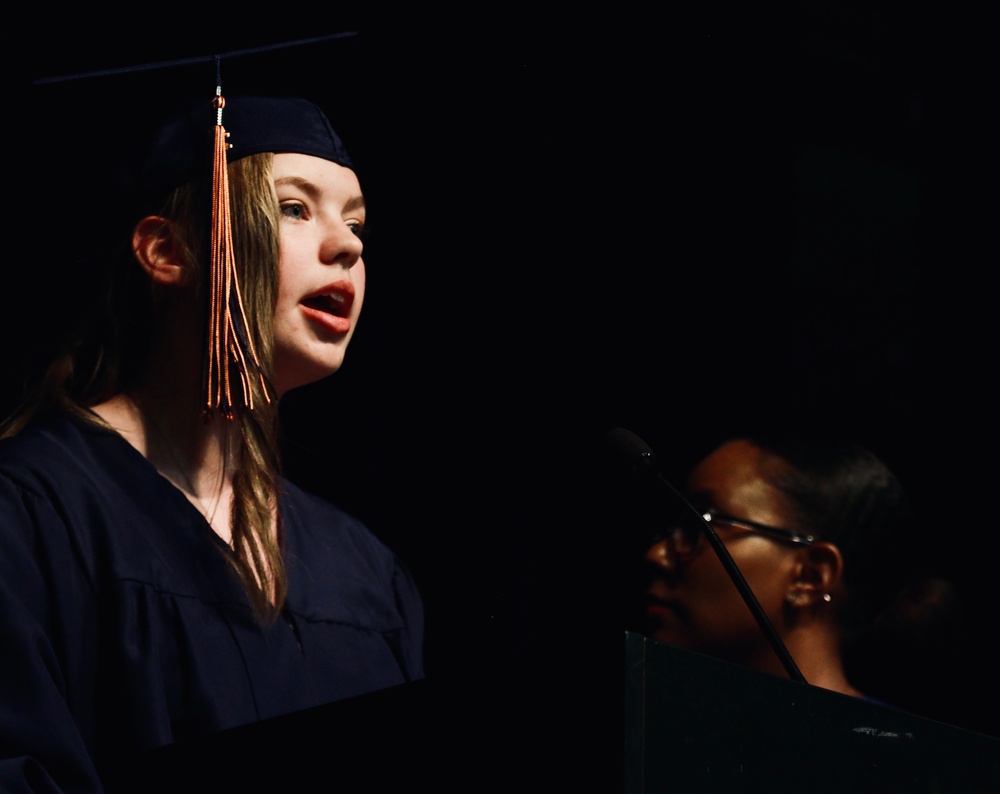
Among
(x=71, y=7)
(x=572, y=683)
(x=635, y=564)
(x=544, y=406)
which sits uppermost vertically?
(x=71, y=7)

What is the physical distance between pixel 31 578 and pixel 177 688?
0.19 metres

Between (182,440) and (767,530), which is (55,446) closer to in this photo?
(182,440)

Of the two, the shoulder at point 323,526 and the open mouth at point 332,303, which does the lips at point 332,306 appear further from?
the shoulder at point 323,526

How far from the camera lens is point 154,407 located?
1444 millimetres

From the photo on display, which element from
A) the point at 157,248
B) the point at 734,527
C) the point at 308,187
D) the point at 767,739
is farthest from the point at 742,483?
the point at 767,739

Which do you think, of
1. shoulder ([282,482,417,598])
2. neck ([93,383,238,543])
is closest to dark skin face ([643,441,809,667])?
shoulder ([282,482,417,598])

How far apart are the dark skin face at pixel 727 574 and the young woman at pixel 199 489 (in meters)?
0.64

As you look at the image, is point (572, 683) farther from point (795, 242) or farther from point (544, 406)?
point (795, 242)

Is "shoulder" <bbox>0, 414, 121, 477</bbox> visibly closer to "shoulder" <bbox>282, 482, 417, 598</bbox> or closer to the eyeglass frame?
"shoulder" <bbox>282, 482, 417, 598</bbox>

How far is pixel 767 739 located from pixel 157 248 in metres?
0.85

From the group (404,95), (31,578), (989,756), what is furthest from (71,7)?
(989,756)

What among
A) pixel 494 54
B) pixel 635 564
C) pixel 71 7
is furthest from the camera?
pixel 635 564

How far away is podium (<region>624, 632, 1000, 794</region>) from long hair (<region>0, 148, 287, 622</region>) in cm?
59

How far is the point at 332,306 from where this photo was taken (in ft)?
5.25
